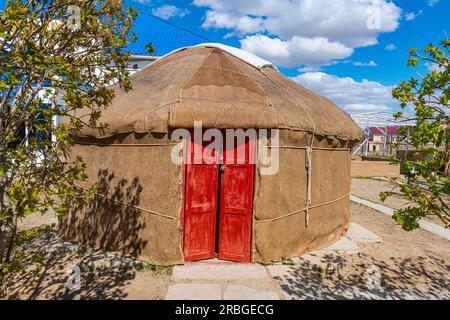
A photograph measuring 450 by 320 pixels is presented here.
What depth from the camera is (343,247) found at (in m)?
6.46

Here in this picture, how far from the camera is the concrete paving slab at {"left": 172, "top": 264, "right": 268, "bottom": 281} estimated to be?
4.86 m

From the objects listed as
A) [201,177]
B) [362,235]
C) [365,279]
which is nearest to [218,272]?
[201,177]

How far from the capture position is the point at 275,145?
5.33 m

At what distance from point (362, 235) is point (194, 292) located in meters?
4.69

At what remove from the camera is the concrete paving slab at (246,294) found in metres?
4.30

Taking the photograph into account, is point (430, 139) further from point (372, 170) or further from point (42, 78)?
point (372, 170)

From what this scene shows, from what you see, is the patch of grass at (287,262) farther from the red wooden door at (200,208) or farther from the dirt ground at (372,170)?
the dirt ground at (372,170)

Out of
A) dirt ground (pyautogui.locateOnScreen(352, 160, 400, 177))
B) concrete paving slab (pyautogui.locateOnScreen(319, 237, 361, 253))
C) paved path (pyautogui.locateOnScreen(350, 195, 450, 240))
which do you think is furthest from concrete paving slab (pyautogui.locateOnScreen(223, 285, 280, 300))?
dirt ground (pyautogui.locateOnScreen(352, 160, 400, 177))

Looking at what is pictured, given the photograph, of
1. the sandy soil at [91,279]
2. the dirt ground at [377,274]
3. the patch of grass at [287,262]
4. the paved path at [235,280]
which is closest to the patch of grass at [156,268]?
the sandy soil at [91,279]

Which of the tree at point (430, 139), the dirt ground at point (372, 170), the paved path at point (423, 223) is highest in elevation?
the tree at point (430, 139)

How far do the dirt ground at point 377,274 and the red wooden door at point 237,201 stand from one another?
0.89m
